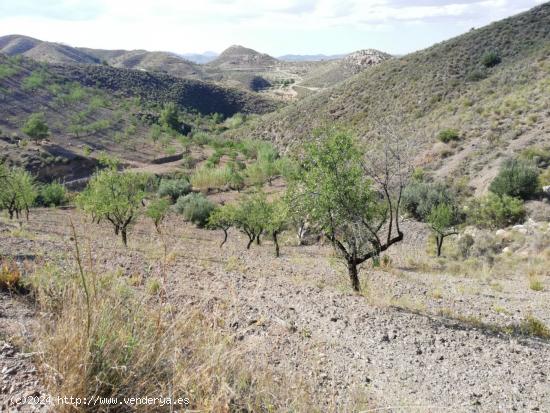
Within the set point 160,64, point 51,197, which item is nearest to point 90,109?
point 51,197

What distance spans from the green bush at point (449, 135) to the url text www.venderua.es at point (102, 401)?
36624mm

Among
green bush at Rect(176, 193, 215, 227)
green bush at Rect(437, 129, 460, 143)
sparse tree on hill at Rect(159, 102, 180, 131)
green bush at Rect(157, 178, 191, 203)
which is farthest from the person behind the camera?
sparse tree on hill at Rect(159, 102, 180, 131)

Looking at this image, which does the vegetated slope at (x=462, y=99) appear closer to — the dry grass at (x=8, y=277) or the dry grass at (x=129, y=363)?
the dry grass at (x=8, y=277)

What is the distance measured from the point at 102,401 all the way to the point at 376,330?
688cm

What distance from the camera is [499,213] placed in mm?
22172

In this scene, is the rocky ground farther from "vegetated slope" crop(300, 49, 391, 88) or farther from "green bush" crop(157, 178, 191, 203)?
"vegetated slope" crop(300, 49, 391, 88)

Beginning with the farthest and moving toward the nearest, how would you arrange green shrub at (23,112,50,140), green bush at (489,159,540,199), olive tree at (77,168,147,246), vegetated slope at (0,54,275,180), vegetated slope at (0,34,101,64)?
vegetated slope at (0,34,101,64), vegetated slope at (0,54,275,180), green shrub at (23,112,50,140), green bush at (489,159,540,199), olive tree at (77,168,147,246)

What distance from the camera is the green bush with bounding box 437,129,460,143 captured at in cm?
3516

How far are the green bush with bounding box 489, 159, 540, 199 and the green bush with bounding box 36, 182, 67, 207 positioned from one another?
38349mm

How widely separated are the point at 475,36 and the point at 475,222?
42.6 meters

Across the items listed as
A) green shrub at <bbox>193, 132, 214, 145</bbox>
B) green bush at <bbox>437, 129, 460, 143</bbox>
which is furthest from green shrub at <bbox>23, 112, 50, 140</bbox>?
green bush at <bbox>437, 129, 460, 143</bbox>

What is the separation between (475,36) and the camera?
2173 inches

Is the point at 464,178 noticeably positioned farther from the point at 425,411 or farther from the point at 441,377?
the point at 425,411

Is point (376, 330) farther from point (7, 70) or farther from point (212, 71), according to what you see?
point (212, 71)
